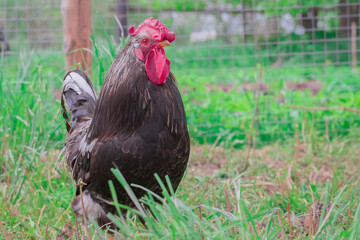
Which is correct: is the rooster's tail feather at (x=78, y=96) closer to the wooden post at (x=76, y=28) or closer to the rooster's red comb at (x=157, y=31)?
the wooden post at (x=76, y=28)

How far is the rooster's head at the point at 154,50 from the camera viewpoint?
2.22 m

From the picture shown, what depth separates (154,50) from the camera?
7.36 ft

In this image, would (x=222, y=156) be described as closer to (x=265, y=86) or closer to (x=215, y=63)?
(x=265, y=86)

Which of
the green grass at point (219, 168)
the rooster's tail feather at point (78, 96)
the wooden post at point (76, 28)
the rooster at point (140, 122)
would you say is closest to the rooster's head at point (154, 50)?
the rooster at point (140, 122)

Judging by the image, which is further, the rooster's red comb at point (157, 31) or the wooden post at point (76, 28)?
the wooden post at point (76, 28)

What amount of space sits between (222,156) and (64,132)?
64.0 inches

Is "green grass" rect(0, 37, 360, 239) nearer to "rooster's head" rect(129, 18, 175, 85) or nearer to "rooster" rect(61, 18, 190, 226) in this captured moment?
"rooster" rect(61, 18, 190, 226)

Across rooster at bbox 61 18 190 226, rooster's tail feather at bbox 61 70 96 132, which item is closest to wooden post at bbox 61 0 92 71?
rooster's tail feather at bbox 61 70 96 132

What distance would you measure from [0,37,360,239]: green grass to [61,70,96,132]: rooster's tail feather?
0.15 metres

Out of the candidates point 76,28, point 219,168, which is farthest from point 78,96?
point 219,168

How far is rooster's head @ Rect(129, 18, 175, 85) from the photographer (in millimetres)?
2217

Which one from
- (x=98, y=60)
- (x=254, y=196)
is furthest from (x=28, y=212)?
(x=254, y=196)

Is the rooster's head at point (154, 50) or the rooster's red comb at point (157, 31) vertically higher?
the rooster's red comb at point (157, 31)

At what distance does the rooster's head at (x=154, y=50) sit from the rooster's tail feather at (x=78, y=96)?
990mm
